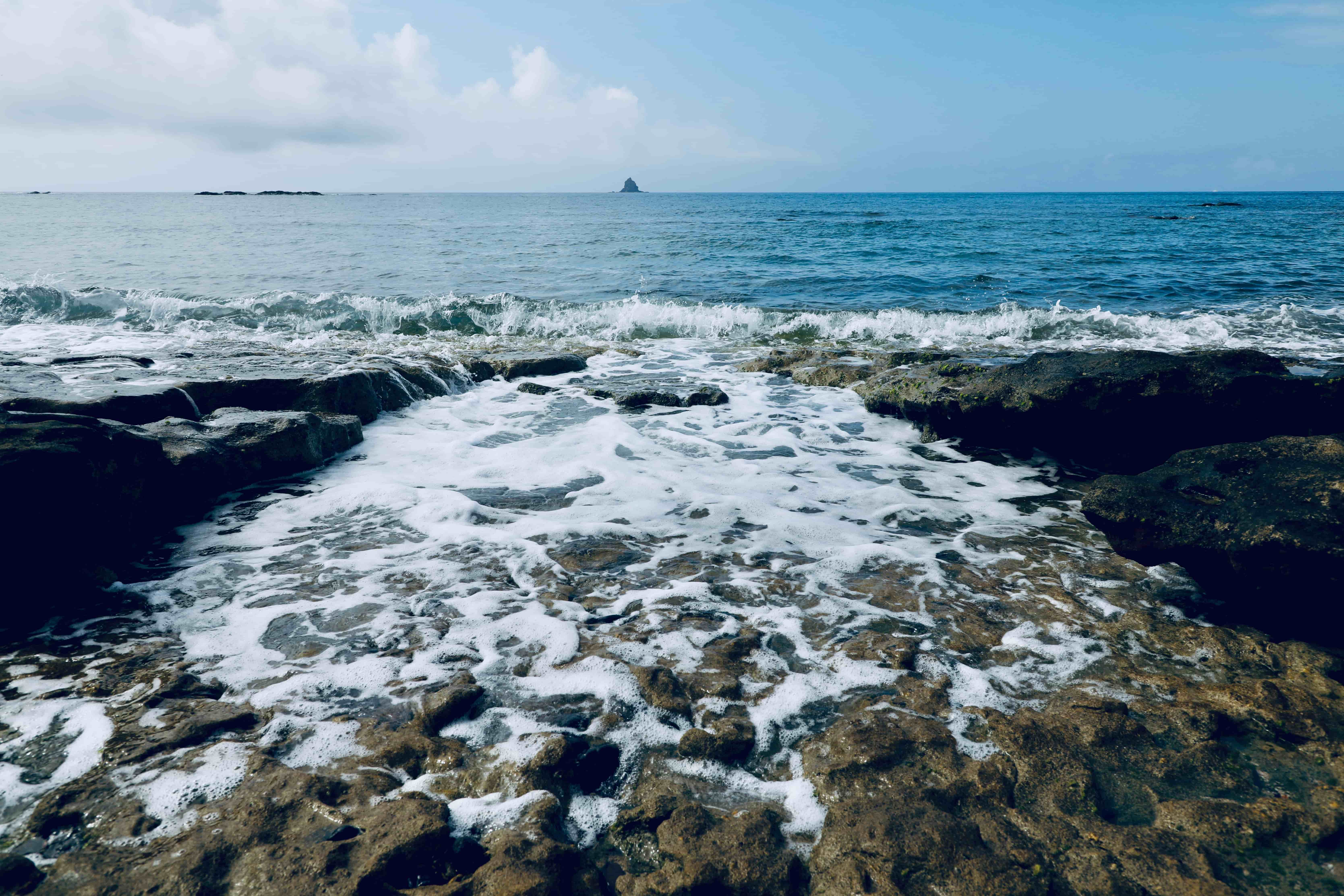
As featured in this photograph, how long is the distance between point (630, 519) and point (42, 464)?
11.1 feet

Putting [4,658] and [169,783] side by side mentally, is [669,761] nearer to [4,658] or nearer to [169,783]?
[169,783]

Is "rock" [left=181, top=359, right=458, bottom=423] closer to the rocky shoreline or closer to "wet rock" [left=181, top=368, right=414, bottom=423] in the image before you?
"wet rock" [left=181, top=368, right=414, bottom=423]

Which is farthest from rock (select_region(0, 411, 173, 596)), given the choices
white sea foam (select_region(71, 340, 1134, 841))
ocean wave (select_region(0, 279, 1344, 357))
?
ocean wave (select_region(0, 279, 1344, 357))

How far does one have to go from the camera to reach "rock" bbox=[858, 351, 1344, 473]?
211 inches

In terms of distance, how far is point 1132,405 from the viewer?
18.4ft

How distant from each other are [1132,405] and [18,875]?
275 inches

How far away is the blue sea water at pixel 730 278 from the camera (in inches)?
535

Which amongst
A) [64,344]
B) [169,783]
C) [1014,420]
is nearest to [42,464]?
[169,783]

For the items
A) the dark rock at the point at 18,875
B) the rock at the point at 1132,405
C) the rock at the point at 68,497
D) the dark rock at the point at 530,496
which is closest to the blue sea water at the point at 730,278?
the rock at the point at 1132,405

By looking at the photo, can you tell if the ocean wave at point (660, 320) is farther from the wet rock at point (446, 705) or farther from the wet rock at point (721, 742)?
the wet rock at point (446, 705)

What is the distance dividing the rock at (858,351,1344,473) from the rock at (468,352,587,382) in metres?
5.37

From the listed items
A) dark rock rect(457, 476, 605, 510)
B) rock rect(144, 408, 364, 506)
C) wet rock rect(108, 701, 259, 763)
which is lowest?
dark rock rect(457, 476, 605, 510)

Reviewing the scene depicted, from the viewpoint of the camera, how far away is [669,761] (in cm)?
257

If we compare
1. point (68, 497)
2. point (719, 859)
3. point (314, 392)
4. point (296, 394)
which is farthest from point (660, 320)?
point (719, 859)
